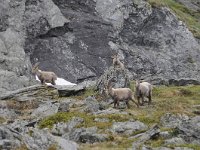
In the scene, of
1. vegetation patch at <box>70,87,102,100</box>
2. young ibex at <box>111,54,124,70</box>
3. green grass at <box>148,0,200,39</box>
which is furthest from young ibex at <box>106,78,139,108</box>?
green grass at <box>148,0,200,39</box>

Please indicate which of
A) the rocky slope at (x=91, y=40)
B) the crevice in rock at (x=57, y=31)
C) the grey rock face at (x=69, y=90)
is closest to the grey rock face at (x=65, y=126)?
the grey rock face at (x=69, y=90)

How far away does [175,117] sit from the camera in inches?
1507

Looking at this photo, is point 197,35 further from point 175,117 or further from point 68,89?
point 175,117

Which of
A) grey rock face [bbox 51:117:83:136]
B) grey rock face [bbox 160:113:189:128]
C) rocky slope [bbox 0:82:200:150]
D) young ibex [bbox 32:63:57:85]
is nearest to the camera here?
rocky slope [bbox 0:82:200:150]

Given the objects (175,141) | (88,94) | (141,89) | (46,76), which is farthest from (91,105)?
(46,76)

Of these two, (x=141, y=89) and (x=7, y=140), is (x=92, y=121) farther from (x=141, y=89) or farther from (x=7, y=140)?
(x=7, y=140)

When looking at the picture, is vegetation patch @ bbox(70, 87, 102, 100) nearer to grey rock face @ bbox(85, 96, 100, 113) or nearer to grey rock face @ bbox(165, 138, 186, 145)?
grey rock face @ bbox(85, 96, 100, 113)

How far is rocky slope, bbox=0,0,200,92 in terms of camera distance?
6669cm

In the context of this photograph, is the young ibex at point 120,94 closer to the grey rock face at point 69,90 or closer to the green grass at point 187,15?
the grey rock face at point 69,90

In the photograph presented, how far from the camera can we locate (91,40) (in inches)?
2800

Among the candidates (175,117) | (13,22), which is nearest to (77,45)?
(13,22)

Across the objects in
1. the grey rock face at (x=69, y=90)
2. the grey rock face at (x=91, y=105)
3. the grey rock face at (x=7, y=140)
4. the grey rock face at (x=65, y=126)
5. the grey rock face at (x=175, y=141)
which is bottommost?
the grey rock face at (x=69, y=90)

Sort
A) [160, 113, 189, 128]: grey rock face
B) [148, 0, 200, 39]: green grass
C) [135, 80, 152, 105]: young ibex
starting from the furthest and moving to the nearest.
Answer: [148, 0, 200, 39]: green grass → [135, 80, 152, 105]: young ibex → [160, 113, 189, 128]: grey rock face

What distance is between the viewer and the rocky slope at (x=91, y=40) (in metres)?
66.7
